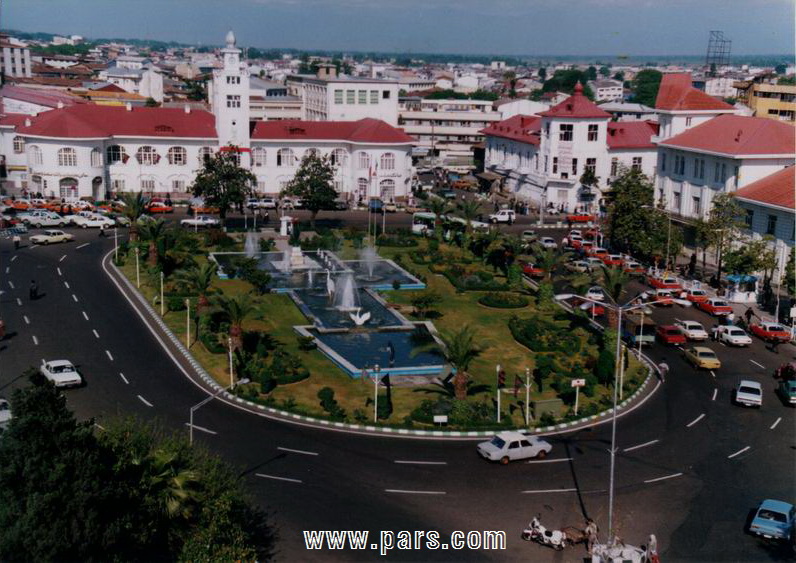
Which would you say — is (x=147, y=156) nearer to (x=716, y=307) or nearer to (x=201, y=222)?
(x=201, y=222)

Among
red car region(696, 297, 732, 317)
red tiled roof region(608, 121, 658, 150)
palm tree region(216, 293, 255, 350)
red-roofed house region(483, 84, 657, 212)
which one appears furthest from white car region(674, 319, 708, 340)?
red tiled roof region(608, 121, 658, 150)

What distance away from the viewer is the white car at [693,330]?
55.5 m

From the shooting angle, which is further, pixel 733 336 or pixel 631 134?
pixel 631 134

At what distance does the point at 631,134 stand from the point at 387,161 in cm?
2743

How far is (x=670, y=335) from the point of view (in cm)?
5459

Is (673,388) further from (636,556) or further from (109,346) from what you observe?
(109,346)

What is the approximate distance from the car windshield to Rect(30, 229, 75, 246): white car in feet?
171

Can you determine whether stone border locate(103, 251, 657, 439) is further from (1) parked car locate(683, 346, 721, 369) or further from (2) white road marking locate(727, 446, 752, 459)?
(2) white road marking locate(727, 446, 752, 459)

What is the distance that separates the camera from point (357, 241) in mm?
78750

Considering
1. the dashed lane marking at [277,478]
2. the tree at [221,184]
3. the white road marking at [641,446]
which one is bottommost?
the white road marking at [641,446]

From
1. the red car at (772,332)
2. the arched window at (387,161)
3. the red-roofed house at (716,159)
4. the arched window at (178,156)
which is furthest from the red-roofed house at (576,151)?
the red car at (772,332)

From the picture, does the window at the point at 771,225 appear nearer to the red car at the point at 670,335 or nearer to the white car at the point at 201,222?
the red car at the point at 670,335

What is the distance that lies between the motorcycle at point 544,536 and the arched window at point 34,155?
3067 inches

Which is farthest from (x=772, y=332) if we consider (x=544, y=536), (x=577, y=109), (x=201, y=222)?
(x=201, y=222)
